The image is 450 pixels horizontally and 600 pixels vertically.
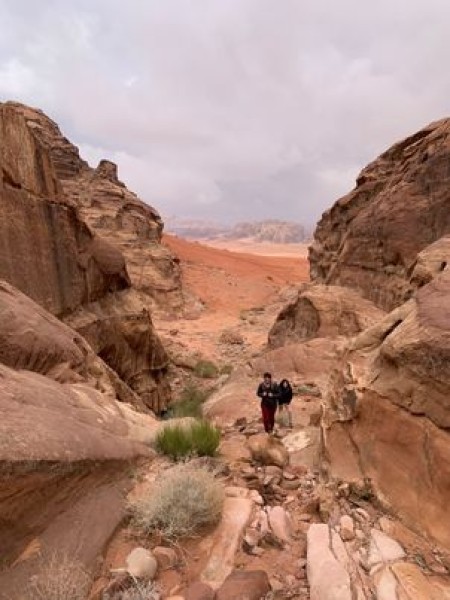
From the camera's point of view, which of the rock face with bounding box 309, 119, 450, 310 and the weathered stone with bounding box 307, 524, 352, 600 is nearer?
the weathered stone with bounding box 307, 524, 352, 600

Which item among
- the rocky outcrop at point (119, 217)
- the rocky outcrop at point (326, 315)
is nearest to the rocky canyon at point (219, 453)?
the rocky outcrop at point (326, 315)

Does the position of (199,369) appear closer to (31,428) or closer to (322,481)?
(322,481)

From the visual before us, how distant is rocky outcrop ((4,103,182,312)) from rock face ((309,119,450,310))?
15194 mm

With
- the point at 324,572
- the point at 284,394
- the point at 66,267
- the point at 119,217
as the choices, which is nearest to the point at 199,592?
the point at 324,572

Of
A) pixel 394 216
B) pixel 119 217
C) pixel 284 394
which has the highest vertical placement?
pixel 119 217

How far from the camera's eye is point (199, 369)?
59.2ft

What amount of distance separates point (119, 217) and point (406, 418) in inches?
1156

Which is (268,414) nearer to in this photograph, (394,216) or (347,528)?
(347,528)

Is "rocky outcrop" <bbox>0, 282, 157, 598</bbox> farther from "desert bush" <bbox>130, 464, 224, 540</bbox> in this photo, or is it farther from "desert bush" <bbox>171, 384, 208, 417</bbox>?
"desert bush" <bbox>171, 384, 208, 417</bbox>

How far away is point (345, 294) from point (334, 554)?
1244 centimetres

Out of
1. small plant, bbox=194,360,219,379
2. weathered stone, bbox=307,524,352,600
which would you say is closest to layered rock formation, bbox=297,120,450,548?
weathered stone, bbox=307,524,352,600

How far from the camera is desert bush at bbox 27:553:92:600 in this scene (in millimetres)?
3416

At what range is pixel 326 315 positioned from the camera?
1520cm

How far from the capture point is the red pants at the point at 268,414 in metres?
8.23
